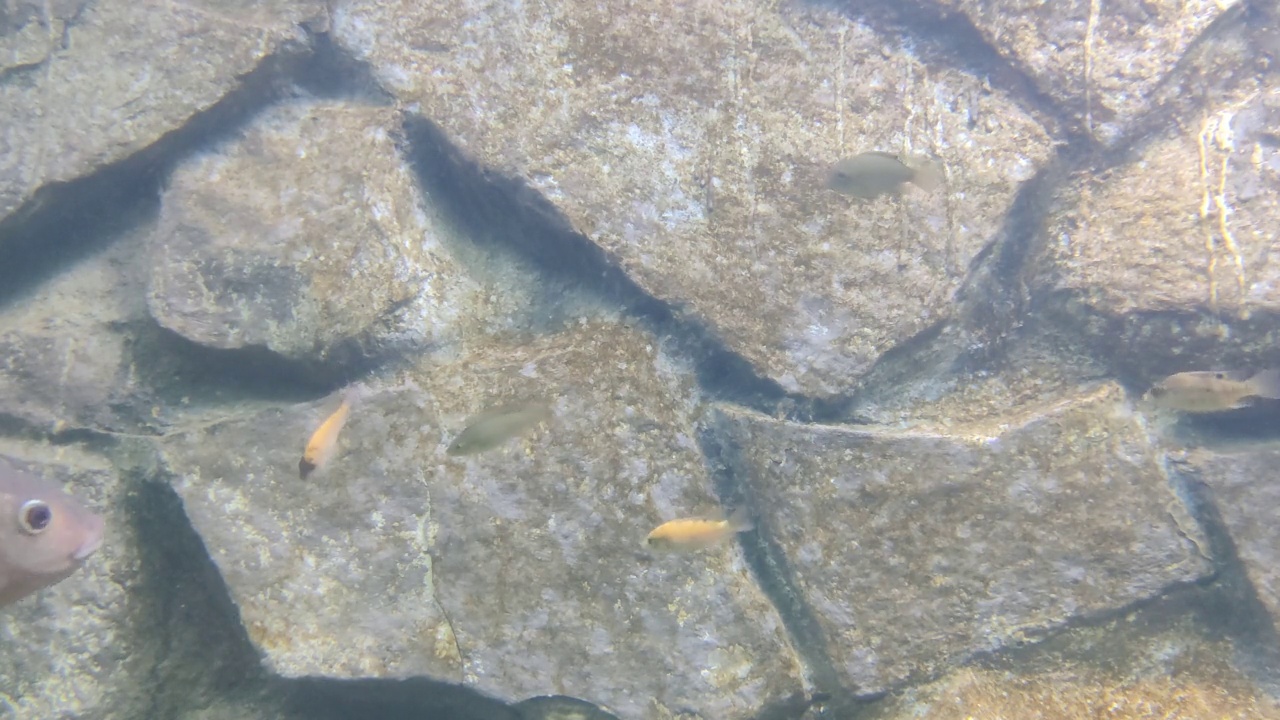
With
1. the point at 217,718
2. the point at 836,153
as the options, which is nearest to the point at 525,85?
the point at 836,153

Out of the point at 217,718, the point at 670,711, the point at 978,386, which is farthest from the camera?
the point at 978,386

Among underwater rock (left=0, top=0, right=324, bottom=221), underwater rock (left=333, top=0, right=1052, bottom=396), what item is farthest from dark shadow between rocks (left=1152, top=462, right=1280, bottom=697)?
underwater rock (left=0, top=0, right=324, bottom=221)

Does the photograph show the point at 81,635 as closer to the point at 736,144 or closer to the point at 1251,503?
the point at 736,144

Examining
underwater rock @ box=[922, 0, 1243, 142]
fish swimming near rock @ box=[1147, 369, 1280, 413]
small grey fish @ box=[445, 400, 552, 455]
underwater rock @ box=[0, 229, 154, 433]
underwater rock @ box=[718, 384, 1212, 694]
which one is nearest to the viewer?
small grey fish @ box=[445, 400, 552, 455]

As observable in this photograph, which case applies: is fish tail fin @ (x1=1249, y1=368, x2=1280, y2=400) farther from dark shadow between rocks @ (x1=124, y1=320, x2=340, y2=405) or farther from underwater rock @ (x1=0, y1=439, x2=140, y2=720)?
underwater rock @ (x1=0, y1=439, x2=140, y2=720)

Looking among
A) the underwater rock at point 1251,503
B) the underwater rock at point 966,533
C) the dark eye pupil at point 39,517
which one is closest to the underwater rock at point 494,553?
the underwater rock at point 966,533

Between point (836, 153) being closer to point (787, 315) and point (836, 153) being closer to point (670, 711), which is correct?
point (787, 315)
